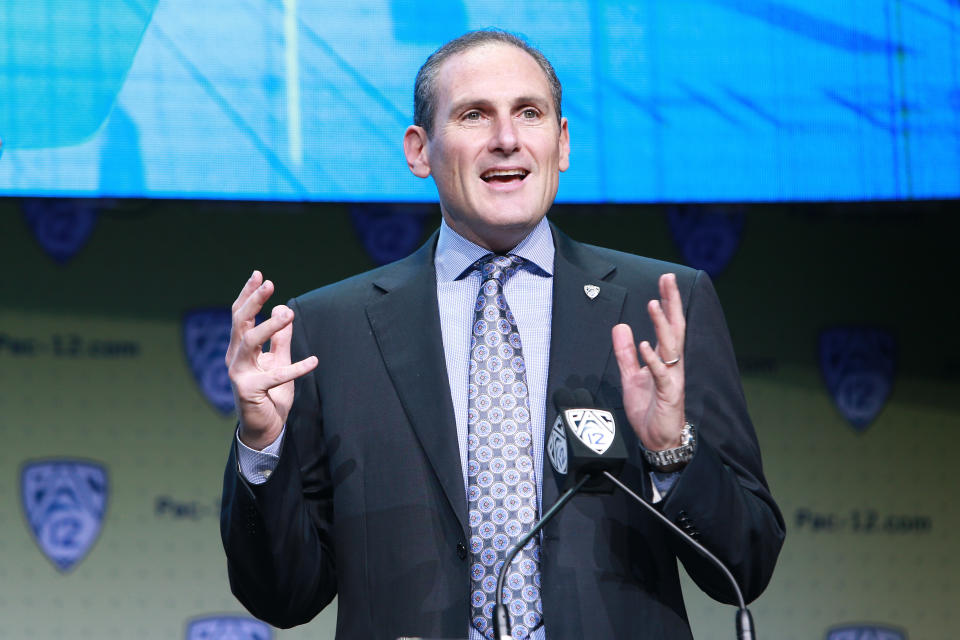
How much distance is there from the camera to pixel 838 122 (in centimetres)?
291

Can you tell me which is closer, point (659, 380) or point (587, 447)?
point (587, 447)

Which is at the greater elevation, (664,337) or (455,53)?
(455,53)

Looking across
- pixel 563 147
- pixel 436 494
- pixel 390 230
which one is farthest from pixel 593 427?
pixel 390 230

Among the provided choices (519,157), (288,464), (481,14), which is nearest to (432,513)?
(288,464)

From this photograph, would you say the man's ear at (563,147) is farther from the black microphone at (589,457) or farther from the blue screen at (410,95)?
the blue screen at (410,95)

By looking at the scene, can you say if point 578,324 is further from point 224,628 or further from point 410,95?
point 224,628

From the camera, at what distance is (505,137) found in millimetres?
1757

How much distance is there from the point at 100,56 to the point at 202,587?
1506 millimetres

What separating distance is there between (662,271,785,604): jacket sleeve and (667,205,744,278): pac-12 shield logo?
1.75 m

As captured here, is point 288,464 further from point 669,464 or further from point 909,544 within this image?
point 909,544

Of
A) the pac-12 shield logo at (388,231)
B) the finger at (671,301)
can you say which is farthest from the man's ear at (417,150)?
the pac-12 shield logo at (388,231)

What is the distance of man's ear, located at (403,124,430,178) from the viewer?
1.96 m

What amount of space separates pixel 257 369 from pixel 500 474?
0.38 metres

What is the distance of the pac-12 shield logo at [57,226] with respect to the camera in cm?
326
